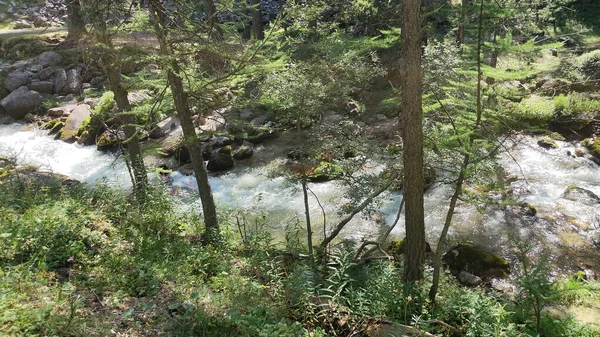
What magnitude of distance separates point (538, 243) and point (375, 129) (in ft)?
24.7

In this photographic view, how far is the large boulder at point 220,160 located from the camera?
14.5m

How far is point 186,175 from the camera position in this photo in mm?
14156

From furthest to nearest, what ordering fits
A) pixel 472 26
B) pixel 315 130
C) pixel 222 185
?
pixel 222 185 < pixel 315 130 < pixel 472 26

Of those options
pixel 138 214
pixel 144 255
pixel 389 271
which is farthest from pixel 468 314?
pixel 138 214

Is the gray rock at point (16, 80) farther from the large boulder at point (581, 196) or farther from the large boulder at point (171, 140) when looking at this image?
the large boulder at point (581, 196)

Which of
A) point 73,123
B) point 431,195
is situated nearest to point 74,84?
point 73,123

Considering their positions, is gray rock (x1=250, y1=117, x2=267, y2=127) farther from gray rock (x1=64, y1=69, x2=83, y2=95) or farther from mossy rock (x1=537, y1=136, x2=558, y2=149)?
mossy rock (x1=537, y1=136, x2=558, y2=149)

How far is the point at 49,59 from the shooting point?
2189 cm

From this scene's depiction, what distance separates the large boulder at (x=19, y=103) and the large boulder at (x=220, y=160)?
1108cm

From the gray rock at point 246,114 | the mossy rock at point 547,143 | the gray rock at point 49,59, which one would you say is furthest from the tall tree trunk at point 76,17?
the mossy rock at point 547,143

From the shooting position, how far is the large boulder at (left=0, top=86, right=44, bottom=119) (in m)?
19.2

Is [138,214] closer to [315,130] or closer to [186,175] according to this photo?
[315,130]

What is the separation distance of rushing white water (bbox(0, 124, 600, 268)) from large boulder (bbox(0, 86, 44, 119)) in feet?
12.6

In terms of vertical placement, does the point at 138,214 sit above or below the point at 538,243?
above
